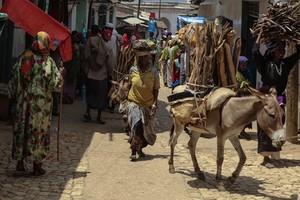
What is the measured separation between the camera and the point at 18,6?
7.00m

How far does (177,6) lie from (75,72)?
136 ft

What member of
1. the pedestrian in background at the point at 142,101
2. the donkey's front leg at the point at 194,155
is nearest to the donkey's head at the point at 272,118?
the donkey's front leg at the point at 194,155

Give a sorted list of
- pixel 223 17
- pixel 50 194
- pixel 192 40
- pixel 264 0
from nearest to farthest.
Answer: pixel 50 194, pixel 192 40, pixel 264 0, pixel 223 17

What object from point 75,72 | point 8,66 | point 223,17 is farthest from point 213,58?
point 223,17

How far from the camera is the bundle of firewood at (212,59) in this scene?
6609 millimetres

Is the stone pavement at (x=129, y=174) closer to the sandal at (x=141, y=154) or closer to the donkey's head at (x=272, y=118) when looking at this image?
the sandal at (x=141, y=154)

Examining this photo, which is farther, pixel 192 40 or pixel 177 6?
pixel 177 6

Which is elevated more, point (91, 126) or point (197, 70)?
point (197, 70)

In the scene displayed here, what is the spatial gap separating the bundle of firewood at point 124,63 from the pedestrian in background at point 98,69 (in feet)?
0.47

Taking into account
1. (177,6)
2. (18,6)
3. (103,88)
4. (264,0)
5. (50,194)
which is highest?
(177,6)

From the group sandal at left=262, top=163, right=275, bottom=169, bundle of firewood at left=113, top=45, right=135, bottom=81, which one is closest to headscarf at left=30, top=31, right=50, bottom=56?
sandal at left=262, top=163, right=275, bottom=169

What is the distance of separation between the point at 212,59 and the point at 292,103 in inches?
106

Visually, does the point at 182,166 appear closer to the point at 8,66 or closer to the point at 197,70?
the point at 197,70

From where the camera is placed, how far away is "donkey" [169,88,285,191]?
18.3 feet
